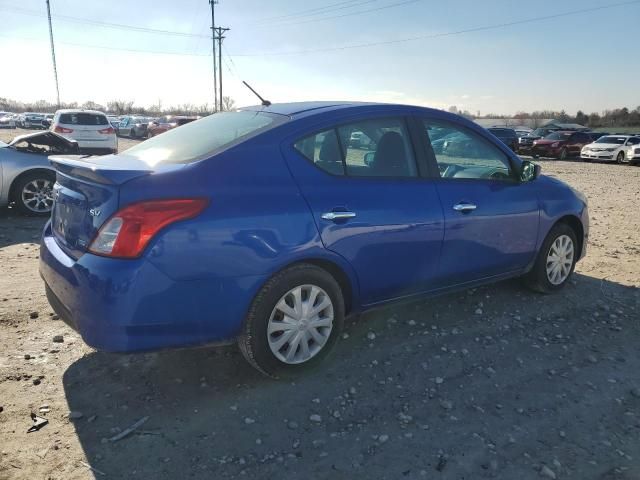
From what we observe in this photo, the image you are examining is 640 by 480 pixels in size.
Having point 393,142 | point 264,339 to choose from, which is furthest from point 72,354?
point 393,142

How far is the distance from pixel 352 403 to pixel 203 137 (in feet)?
6.36

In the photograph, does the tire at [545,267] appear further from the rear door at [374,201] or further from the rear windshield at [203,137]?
the rear windshield at [203,137]

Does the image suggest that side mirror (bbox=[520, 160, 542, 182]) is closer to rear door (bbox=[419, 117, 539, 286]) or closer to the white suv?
rear door (bbox=[419, 117, 539, 286])

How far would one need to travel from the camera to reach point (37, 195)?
25.1 feet

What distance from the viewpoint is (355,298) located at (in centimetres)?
343

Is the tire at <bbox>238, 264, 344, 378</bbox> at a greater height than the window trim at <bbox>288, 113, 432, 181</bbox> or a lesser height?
lesser

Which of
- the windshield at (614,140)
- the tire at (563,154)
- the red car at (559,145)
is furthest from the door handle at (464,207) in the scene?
the tire at (563,154)

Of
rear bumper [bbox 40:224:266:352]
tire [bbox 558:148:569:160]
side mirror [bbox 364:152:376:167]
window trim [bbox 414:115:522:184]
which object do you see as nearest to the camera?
rear bumper [bbox 40:224:266:352]

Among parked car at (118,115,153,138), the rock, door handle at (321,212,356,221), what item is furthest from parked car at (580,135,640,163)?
parked car at (118,115,153,138)

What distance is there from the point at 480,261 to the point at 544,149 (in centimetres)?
2617

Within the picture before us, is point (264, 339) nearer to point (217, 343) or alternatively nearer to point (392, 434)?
point (217, 343)

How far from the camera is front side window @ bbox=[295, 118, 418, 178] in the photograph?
3245 mm

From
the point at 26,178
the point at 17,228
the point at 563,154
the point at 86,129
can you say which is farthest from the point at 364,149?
the point at 563,154

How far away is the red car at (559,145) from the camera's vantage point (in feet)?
89.8
